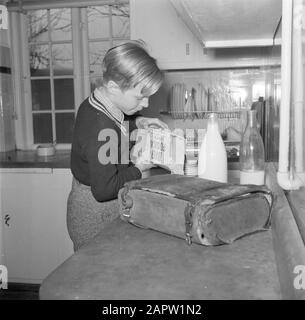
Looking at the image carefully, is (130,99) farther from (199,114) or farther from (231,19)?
(199,114)

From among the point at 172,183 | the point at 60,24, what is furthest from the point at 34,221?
the point at 172,183

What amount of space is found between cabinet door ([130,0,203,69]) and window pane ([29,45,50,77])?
0.97m

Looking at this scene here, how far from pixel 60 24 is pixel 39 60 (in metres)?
0.33

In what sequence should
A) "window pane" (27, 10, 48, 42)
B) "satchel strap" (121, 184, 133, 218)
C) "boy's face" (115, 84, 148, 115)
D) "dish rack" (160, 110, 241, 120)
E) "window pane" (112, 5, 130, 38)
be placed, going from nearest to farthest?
1. "satchel strap" (121, 184, 133, 218)
2. "boy's face" (115, 84, 148, 115)
3. "dish rack" (160, 110, 241, 120)
4. "window pane" (112, 5, 130, 38)
5. "window pane" (27, 10, 48, 42)

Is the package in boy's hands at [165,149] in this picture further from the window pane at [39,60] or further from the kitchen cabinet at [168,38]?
the window pane at [39,60]

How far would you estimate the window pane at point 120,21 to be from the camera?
10.5 feet

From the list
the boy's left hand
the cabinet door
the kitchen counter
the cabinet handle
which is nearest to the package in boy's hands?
the boy's left hand

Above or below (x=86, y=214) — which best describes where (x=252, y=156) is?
above

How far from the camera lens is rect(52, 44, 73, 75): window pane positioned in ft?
10.9

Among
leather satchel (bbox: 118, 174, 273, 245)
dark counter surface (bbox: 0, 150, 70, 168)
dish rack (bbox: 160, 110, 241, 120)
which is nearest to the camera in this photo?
leather satchel (bbox: 118, 174, 273, 245)

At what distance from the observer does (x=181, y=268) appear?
0.73 meters

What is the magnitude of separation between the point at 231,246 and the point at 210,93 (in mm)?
2261

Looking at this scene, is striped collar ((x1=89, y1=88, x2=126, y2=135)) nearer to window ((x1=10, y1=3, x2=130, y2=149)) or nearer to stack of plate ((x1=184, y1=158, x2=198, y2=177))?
stack of plate ((x1=184, y1=158, x2=198, y2=177))

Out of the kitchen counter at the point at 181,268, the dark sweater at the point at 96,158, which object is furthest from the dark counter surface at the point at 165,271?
the dark sweater at the point at 96,158
